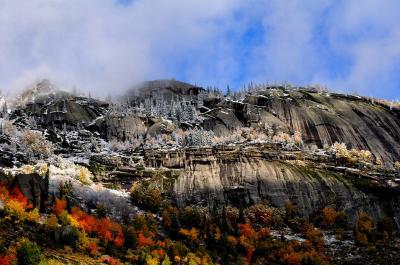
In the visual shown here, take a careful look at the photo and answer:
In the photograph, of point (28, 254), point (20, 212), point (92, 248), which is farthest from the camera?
point (20, 212)

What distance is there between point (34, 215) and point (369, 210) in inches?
4186

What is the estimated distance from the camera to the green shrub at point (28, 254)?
108744 millimetres

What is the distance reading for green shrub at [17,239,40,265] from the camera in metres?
109

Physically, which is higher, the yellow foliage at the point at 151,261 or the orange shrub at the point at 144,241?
the orange shrub at the point at 144,241

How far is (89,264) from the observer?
12056 cm

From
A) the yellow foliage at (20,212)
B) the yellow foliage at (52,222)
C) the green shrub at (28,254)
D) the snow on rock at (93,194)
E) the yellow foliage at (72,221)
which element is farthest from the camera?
the snow on rock at (93,194)

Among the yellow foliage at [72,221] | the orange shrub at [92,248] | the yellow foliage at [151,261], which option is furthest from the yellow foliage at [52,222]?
the yellow foliage at [151,261]

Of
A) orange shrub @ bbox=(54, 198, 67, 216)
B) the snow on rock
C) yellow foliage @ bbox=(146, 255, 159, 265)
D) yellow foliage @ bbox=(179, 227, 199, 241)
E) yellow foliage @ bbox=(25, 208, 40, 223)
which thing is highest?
the snow on rock

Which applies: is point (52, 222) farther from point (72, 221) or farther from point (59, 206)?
point (59, 206)

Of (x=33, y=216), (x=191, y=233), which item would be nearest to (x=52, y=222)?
(x=33, y=216)

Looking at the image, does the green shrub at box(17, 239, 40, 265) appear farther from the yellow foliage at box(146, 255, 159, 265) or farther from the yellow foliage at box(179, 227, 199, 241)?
the yellow foliage at box(179, 227, 199, 241)

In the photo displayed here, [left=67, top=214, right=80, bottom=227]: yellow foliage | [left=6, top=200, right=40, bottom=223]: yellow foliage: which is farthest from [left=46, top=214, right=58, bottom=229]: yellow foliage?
[left=67, top=214, right=80, bottom=227]: yellow foliage

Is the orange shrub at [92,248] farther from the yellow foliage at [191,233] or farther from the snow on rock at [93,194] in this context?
the snow on rock at [93,194]

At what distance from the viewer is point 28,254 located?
10950cm
